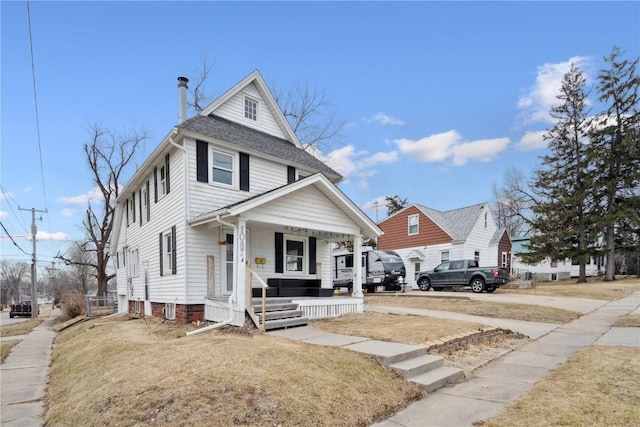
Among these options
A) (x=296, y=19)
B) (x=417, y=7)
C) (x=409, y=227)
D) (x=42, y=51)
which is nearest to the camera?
(x=42, y=51)

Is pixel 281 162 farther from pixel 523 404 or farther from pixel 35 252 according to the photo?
pixel 35 252

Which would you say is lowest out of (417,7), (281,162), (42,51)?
(281,162)

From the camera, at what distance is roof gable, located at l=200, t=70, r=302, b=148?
13.6 meters

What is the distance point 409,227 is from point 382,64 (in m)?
16.5

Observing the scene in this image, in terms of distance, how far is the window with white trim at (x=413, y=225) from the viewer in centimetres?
2861

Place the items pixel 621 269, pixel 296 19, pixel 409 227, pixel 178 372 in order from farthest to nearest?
1. pixel 621 269
2. pixel 409 227
3. pixel 296 19
4. pixel 178 372

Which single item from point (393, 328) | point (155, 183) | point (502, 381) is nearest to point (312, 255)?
point (393, 328)

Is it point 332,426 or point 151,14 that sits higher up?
point 151,14

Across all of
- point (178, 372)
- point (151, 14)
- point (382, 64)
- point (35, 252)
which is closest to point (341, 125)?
point (382, 64)

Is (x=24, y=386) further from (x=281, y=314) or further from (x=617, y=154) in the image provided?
(x=617, y=154)

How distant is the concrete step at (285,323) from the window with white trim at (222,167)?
5.10m

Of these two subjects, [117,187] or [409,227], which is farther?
[117,187]

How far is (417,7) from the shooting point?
12.0m

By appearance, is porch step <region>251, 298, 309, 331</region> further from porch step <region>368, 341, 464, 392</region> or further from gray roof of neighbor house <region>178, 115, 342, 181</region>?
gray roof of neighbor house <region>178, 115, 342, 181</region>
